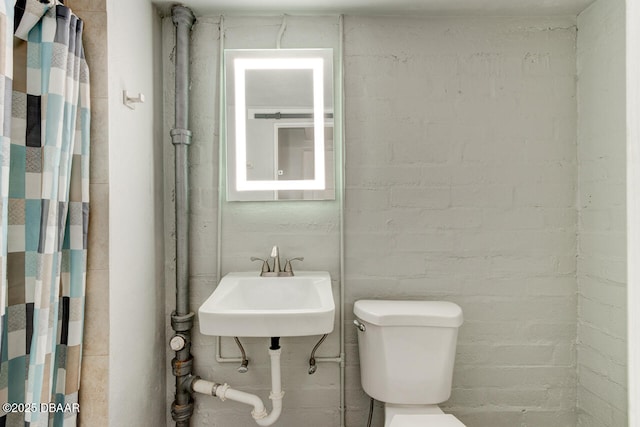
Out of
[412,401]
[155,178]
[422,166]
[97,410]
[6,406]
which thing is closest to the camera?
[6,406]

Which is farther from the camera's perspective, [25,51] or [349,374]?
[349,374]

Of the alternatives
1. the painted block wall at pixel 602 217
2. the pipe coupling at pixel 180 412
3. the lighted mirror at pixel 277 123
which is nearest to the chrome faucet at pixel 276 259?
the lighted mirror at pixel 277 123

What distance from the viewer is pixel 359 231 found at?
169cm

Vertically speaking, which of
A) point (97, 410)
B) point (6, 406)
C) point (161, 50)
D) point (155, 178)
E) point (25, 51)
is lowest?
point (97, 410)

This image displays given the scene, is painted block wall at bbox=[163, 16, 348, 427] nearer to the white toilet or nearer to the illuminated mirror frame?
the illuminated mirror frame

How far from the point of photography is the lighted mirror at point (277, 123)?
1.64m

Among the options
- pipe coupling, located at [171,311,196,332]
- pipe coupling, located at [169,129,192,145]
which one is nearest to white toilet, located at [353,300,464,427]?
pipe coupling, located at [171,311,196,332]

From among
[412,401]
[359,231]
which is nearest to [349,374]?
[412,401]

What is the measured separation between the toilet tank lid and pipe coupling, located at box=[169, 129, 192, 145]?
3.24ft

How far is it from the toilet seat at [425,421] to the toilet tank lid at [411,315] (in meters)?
0.30

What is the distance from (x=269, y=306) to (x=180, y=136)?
2.58 ft

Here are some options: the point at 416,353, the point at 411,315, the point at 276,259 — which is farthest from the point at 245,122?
the point at 416,353

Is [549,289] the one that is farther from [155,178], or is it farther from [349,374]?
[155,178]

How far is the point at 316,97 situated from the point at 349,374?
3.95ft
